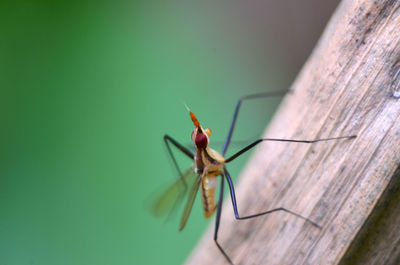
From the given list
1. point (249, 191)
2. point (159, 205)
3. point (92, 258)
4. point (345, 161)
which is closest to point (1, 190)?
point (92, 258)

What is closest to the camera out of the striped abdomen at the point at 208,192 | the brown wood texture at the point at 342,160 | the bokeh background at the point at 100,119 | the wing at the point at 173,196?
the brown wood texture at the point at 342,160

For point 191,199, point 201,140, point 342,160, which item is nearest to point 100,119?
point 191,199

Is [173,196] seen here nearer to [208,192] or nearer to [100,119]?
[208,192]

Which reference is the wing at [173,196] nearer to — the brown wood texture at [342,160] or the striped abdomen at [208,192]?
the striped abdomen at [208,192]

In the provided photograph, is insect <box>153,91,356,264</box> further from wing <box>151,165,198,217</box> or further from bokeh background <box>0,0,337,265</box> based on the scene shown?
bokeh background <box>0,0,337,265</box>

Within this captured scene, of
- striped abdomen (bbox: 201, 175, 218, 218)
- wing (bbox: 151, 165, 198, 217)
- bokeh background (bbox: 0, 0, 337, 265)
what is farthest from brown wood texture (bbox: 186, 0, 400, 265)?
bokeh background (bbox: 0, 0, 337, 265)

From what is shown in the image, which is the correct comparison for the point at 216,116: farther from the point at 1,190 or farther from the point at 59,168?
the point at 1,190

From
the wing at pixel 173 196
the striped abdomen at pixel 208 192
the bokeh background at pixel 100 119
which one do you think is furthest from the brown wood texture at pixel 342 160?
the bokeh background at pixel 100 119
